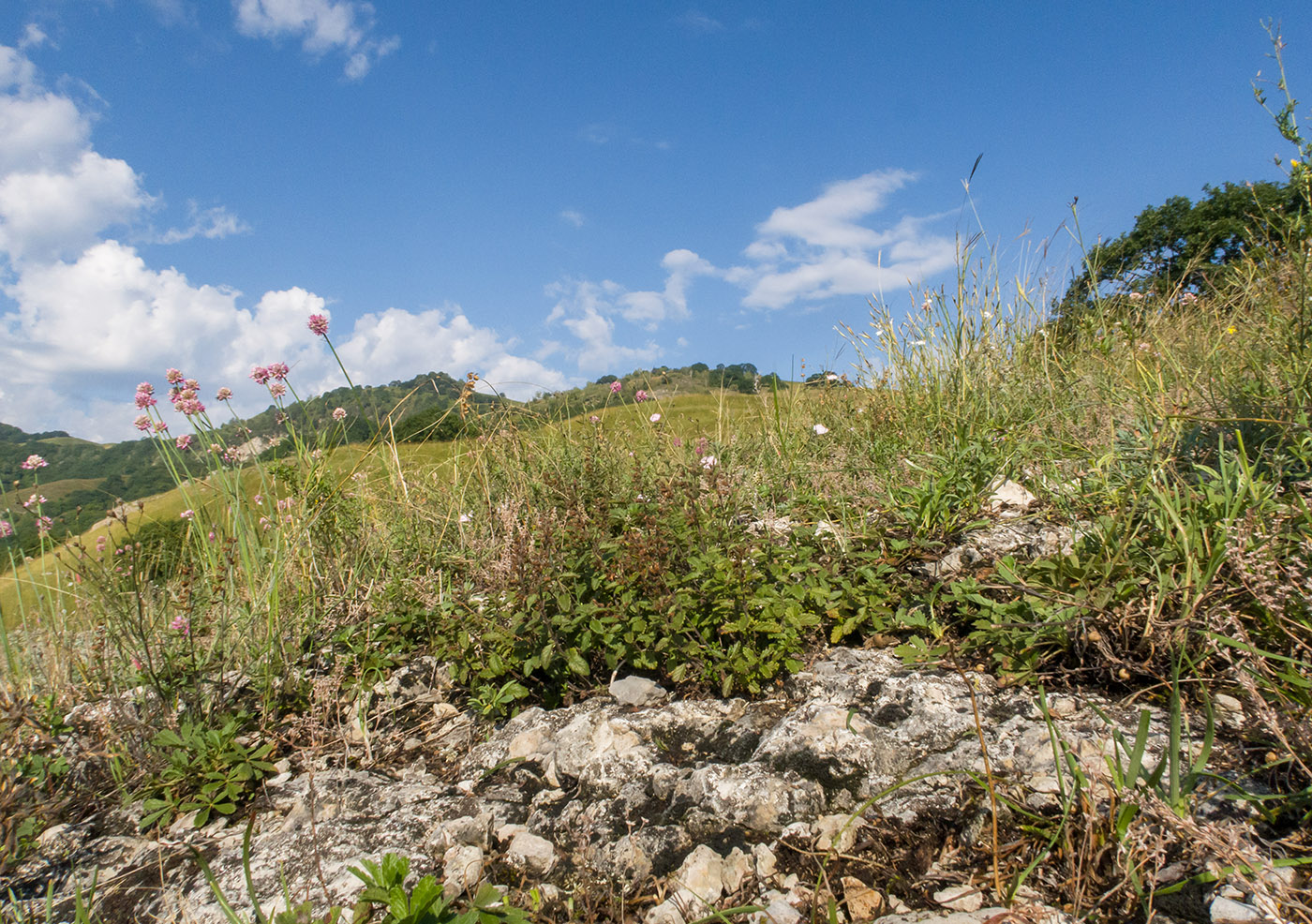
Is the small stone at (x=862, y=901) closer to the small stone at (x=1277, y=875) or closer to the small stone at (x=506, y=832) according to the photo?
the small stone at (x=1277, y=875)

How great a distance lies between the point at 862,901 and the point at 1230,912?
0.63 m

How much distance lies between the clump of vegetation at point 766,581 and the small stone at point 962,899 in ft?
0.34

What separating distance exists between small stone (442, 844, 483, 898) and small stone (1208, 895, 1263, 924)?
1497mm

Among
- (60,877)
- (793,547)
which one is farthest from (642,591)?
(60,877)

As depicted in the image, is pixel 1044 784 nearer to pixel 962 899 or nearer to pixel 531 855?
pixel 962 899

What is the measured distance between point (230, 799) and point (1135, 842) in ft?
7.85

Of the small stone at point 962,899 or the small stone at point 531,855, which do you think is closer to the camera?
the small stone at point 962,899

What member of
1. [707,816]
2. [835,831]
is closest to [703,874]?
[707,816]

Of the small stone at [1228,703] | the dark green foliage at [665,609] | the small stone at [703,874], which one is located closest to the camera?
the small stone at [703,874]

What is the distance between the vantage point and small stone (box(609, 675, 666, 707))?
2299mm

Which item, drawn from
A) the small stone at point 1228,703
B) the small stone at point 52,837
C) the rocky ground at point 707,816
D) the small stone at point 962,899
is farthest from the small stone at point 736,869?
the small stone at point 52,837

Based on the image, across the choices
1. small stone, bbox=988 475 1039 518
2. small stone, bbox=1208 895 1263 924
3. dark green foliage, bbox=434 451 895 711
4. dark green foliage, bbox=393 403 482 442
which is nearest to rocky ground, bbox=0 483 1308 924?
small stone, bbox=1208 895 1263 924

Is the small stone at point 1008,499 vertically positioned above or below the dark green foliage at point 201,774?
above

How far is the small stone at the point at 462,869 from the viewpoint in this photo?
157 cm
